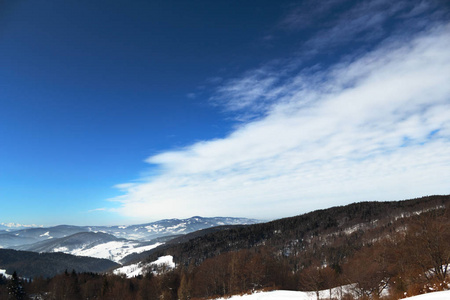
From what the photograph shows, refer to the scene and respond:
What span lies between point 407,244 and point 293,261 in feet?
576

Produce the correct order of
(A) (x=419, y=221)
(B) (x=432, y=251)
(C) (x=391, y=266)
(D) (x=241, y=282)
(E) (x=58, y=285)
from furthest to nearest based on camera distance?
(E) (x=58, y=285)
(D) (x=241, y=282)
(C) (x=391, y=266)
(A) (x=419, y=221)
(B) (x=432, y=251)

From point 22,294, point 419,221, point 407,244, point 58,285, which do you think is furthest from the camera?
point 58,285

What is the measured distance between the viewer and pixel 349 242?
190 metres

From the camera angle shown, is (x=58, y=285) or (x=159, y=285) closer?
(x=159, y=285)

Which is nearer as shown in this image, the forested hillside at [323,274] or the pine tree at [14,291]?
the forested hillside at [323,274]

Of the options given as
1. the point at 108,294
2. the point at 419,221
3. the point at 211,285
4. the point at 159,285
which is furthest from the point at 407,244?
the point at 108,294

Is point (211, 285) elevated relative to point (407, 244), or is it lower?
lower

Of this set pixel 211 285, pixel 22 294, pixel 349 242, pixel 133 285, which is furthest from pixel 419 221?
pixel 349 242

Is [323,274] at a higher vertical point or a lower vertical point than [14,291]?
higher

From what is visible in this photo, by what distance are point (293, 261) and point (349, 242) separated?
47901 mm

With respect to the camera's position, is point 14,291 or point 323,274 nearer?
point 323,274

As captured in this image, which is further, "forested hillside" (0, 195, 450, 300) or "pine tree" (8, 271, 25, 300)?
"pine tree" (8, 271, 25, 300)

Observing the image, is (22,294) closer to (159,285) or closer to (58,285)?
(58,285)

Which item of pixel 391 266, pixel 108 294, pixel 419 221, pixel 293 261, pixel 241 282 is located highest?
pixel 419 221
